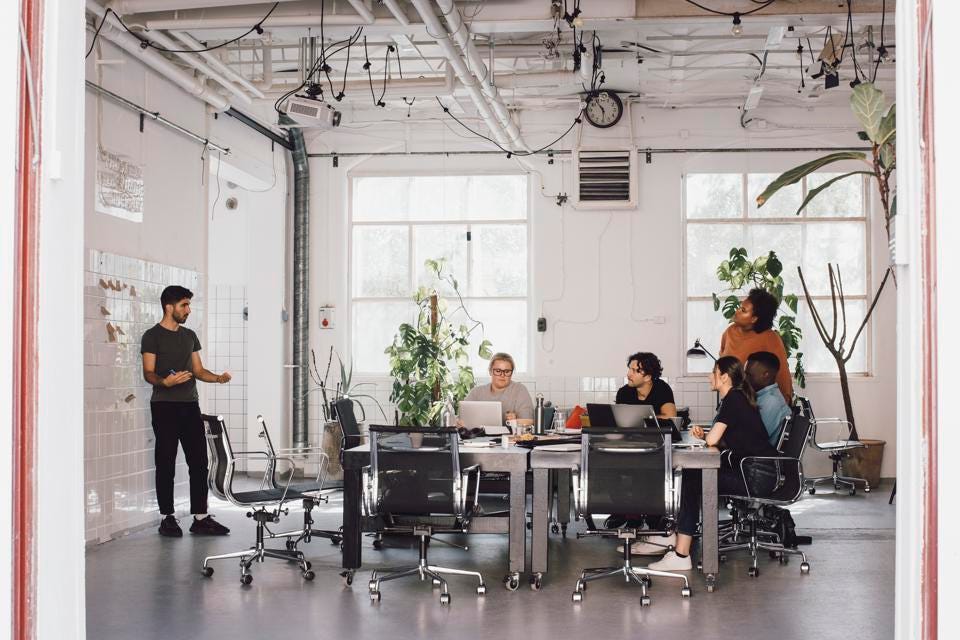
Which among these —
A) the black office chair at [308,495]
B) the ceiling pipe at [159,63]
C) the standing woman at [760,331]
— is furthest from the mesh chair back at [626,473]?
the ceiling pipe at [159,63]

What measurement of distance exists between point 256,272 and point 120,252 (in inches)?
136

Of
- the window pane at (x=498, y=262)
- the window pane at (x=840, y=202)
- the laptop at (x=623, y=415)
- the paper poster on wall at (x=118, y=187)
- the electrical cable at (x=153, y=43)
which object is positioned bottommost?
the laptop at (x=623, y=415)

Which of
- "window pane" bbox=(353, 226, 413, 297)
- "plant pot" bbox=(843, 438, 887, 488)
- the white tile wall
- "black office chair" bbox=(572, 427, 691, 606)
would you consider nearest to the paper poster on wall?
the white tile wall

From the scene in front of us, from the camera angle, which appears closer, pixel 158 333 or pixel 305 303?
pixel 158 333

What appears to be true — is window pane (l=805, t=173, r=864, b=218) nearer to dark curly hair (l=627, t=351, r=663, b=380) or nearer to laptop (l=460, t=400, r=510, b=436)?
dark curly hair (l=627, t=351, r=663, b=380)

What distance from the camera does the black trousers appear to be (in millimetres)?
7430

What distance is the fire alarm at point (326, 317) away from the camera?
1111cm

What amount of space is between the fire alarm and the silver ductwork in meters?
0.18

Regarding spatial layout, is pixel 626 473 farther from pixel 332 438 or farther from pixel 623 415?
pixel 332 438

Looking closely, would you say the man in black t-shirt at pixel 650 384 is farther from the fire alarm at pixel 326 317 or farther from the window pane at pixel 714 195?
the fire alarm at pixel 326 317

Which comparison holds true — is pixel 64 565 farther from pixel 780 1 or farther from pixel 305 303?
pixel 305 303

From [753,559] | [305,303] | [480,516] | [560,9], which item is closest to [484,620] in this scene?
[480,516]

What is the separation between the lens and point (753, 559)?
20.0 feet

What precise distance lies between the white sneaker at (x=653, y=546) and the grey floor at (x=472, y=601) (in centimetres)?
20
